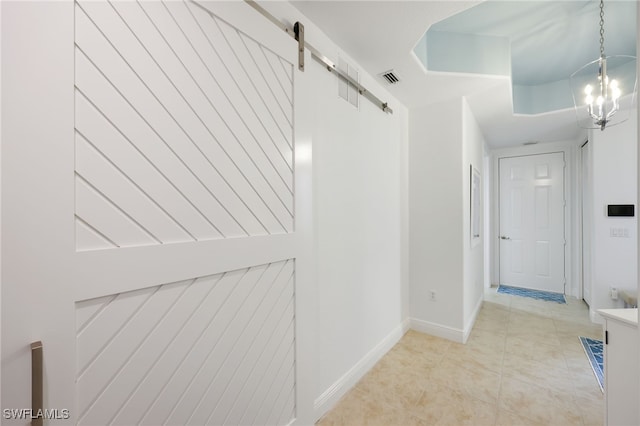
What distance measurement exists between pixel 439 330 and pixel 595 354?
133cm

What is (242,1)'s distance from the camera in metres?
1.23

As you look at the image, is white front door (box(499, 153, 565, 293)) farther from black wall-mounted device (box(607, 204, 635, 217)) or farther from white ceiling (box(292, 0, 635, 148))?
black wall-mounted device (box(607, 204, 635, 217))

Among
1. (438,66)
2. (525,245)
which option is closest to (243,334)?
(438,66)

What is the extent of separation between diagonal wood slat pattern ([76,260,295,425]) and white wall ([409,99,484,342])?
6.57 feet

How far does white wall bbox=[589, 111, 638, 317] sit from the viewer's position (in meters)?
3.04

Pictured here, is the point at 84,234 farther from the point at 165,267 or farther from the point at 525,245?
the point at 525,245

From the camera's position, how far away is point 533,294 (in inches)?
172

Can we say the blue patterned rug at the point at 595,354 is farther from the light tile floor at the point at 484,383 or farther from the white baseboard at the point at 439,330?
the white baseboard at the point at 439,330

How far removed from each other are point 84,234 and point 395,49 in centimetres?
213

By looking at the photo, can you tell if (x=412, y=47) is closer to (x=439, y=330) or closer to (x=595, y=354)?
(x=439, y=330)

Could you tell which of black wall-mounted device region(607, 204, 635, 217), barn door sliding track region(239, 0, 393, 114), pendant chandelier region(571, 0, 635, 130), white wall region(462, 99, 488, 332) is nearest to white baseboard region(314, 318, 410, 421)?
white wall region(462, 99, 488, 332)

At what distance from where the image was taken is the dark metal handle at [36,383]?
28.0 inches

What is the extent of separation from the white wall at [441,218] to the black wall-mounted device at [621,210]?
5.40 ft

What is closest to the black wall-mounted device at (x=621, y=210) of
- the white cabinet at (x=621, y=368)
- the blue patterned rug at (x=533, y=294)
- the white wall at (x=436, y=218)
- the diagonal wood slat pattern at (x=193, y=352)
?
the blue patterned rug at (x=533, y=294)
